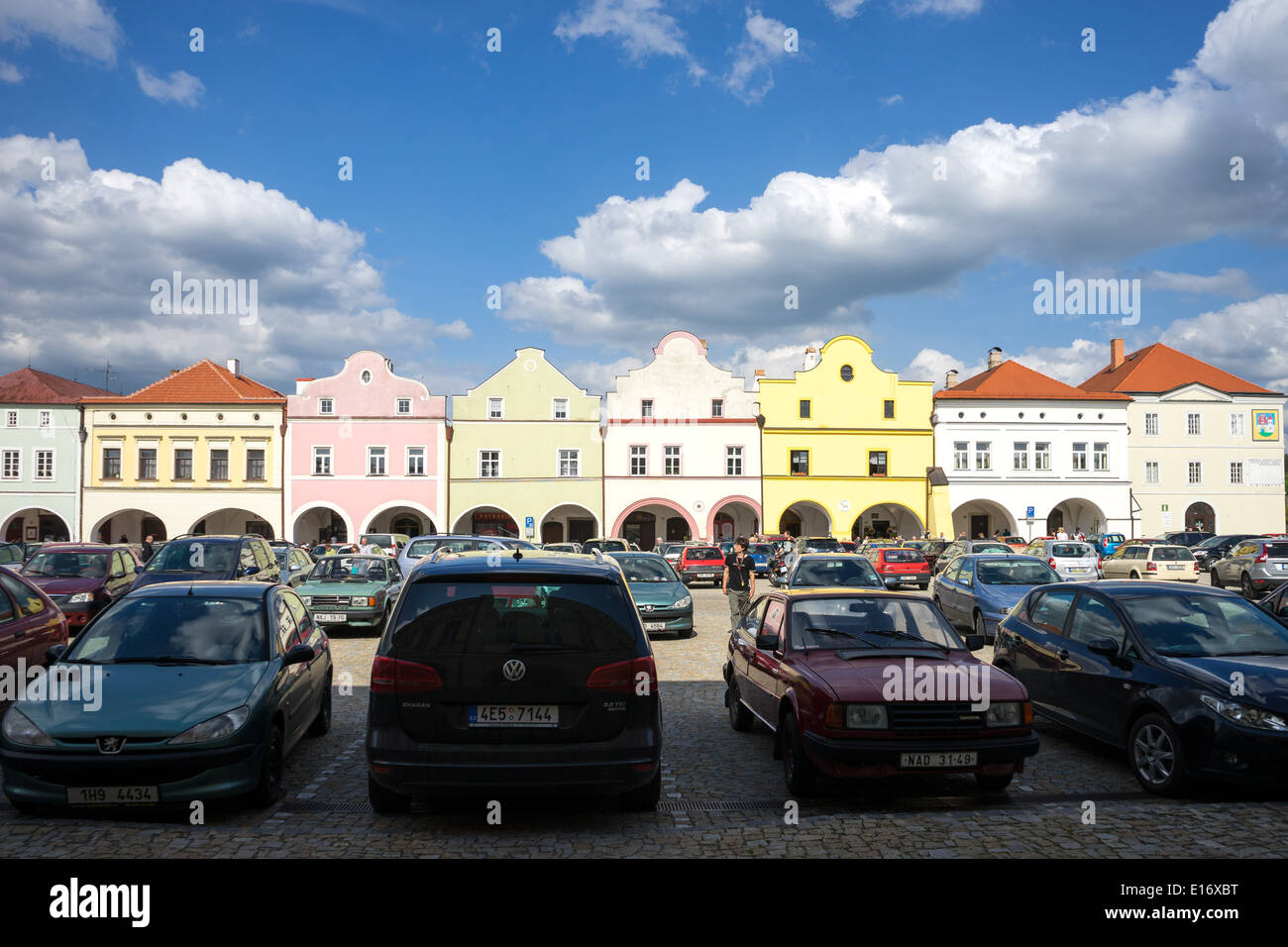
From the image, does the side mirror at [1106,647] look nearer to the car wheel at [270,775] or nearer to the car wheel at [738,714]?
the car wheel at [738,714]

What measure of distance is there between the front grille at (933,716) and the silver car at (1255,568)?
965 inches

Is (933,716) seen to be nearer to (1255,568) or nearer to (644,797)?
(644,797)

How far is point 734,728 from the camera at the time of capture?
9.84m

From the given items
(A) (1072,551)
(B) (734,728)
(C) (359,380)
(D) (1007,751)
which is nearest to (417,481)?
(C) (359,380)

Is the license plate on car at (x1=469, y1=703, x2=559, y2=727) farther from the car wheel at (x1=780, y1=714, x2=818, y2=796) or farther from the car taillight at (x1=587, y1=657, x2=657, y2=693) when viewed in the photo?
the car wheel at (x1=780, y1=714, x2=818, y2=796)

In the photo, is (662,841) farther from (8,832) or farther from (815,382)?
(815,382)

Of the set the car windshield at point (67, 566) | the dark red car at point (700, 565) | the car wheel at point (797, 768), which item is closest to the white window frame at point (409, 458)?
the dark red car at point (700, 565)

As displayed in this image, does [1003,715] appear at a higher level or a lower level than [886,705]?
lower

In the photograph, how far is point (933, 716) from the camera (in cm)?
683

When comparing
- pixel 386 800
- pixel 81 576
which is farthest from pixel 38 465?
pixel 386 800

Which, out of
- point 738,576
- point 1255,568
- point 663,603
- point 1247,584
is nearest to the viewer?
point 738,576

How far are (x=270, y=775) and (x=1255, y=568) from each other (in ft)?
97.4

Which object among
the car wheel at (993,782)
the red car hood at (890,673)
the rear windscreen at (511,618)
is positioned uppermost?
the rear windscreen at (511,618)

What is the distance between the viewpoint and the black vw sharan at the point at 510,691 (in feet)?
18.7
